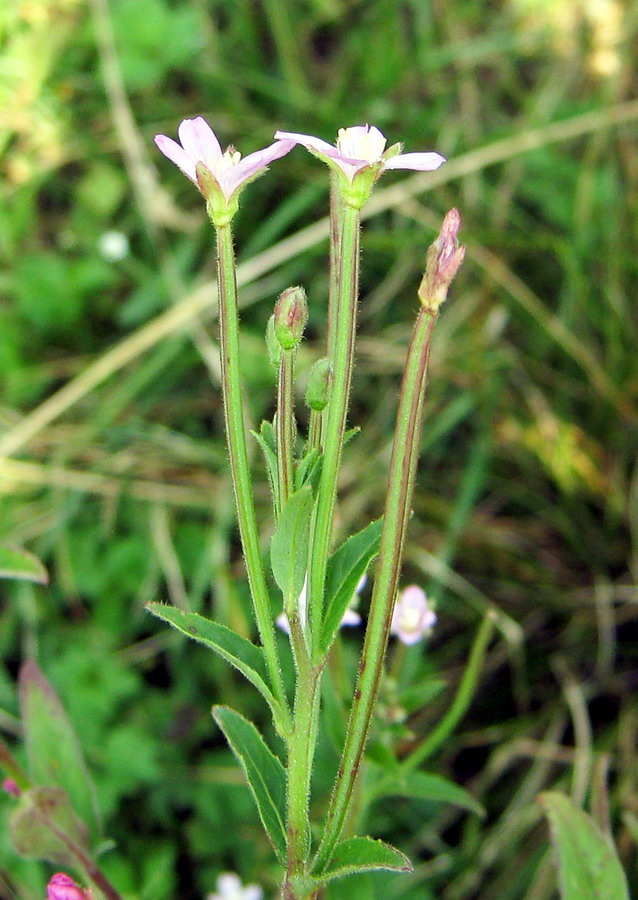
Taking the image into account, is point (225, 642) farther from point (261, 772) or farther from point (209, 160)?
point (209, 160)

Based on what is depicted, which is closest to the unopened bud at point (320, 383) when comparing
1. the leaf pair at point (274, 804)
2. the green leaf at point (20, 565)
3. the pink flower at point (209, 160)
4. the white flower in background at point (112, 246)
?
the pink flower at point (209, 160)

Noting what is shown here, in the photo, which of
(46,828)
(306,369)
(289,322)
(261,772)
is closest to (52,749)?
(46,828)

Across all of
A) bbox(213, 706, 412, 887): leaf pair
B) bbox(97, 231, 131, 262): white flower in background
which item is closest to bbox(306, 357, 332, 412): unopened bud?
bbox(213, 706, 412, 887): leaf pair

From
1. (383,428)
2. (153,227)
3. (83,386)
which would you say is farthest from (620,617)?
(153,227)

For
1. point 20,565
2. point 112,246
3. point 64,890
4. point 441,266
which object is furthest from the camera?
point 112,246

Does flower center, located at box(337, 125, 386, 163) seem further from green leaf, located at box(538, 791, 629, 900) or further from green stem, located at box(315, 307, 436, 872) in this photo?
green leaf, located at box(538, 791, 629, 900)

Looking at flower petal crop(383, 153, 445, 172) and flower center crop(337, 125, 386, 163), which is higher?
flower center crop(337, 125, 386, 163)
